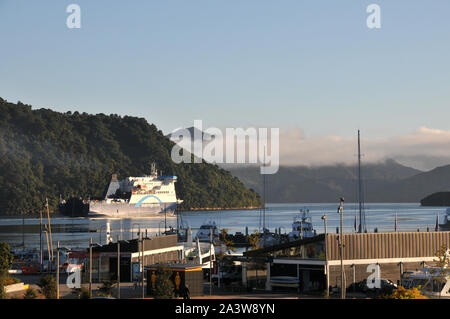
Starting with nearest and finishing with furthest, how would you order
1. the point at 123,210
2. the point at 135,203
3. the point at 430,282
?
the point at 430,282, the point at 123,210, the point at 135,203

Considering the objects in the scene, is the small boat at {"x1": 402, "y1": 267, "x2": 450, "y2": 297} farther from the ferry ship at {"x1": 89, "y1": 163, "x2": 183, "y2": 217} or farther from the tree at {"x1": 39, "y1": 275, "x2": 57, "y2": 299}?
the ferry ship at {"x1": 89, "y1": 163, "x2": 183, "y2": 217}

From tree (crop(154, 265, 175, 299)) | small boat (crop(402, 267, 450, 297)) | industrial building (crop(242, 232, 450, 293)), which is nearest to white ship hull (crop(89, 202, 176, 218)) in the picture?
industrial building (crop(242, 232, 450, 293))

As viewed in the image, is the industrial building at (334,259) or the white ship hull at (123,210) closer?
the industrial building at (334,259)

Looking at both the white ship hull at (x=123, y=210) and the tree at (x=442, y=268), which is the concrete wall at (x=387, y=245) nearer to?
the tree at (x=442, y=268)

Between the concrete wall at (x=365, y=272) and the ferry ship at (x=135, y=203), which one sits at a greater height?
the ferry ship at (x=135, y=203)

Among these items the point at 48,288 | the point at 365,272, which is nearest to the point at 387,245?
the point at 365,272

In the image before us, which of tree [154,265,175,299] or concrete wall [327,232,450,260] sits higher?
concrete wall [327,232,450,260]

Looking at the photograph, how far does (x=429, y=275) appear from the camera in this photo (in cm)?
3366

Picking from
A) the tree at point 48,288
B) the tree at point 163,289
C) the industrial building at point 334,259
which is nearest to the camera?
the tree at point 48,288

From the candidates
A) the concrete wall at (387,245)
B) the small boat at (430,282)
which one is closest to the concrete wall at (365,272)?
the concrete wall at (387,245)

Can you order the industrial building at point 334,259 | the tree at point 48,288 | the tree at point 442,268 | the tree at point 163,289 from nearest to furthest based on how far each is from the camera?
the tree at point 48,288 < the tree at point 163,289 < the tree at point 442,268 < the industrial building at point 334,259

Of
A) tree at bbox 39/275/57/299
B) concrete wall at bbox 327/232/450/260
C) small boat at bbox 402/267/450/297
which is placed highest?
concrete wall at bbox 327/232/450/260

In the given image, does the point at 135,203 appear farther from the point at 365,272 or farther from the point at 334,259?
the point at 334,259
